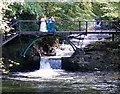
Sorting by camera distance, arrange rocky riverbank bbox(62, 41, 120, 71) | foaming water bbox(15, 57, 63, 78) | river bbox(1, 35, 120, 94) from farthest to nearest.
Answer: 1. rocky riverbank bbox(62, 41, 120, 71)
2. foaming water bbox(15, 57, 63, 78)
3. river bbox(1, 35, 120, 94)

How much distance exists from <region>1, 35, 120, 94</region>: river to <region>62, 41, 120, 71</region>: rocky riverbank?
680mm

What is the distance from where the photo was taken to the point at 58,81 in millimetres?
12570

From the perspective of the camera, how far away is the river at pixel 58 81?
10.8 metres

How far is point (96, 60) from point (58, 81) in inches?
181

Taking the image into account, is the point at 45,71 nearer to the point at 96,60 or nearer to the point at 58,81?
the point at 96,60

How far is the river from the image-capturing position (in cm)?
1080

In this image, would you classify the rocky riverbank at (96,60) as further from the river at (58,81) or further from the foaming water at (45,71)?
the foaming water at (45,71)

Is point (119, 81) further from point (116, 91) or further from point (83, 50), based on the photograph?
point (83, 50)

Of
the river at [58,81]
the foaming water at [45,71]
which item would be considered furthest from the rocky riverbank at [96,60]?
the foaming water at [45,71]

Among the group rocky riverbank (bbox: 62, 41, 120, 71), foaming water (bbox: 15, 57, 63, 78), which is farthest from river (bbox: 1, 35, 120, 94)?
rocky riverbank (bbox: 62, 41, 120, 71)

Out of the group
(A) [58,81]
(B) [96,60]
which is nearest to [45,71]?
(B) [96,60]

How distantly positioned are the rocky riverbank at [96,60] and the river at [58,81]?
68 cm

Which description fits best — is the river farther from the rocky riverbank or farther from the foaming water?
the rocky riverbank

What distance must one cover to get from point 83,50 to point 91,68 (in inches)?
77.0
